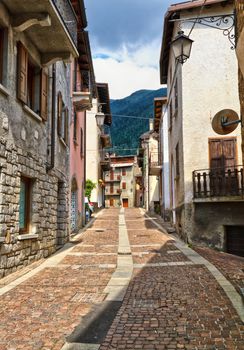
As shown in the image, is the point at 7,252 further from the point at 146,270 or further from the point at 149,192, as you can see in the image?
the point at 149,192

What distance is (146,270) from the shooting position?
893cm

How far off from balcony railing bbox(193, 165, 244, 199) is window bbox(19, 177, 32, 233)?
→ 20.1ft

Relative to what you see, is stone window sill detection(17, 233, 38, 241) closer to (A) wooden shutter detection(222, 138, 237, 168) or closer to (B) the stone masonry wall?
(B) the stone masonry wall

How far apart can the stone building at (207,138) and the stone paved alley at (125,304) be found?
3.14 metres

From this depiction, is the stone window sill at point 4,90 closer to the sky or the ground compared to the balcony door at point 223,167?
closer to the sky

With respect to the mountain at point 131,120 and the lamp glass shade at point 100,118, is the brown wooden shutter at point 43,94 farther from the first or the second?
the mountain at point 131,120

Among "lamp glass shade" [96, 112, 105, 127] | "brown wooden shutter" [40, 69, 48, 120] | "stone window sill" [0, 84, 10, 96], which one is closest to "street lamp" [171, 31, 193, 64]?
"stone window sill" [0, 84, 10, 96]

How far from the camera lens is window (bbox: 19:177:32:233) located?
30.7 ft

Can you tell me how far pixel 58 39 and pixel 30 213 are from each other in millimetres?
4598

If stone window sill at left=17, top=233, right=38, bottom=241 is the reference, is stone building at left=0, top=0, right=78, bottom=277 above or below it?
above

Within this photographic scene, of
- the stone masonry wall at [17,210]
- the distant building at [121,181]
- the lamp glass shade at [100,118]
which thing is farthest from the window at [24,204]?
the distant building at [121,181]

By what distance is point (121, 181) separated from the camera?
69312 millimetres

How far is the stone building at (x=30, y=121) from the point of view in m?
8.08

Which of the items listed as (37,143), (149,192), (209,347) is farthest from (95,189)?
(209,347)
